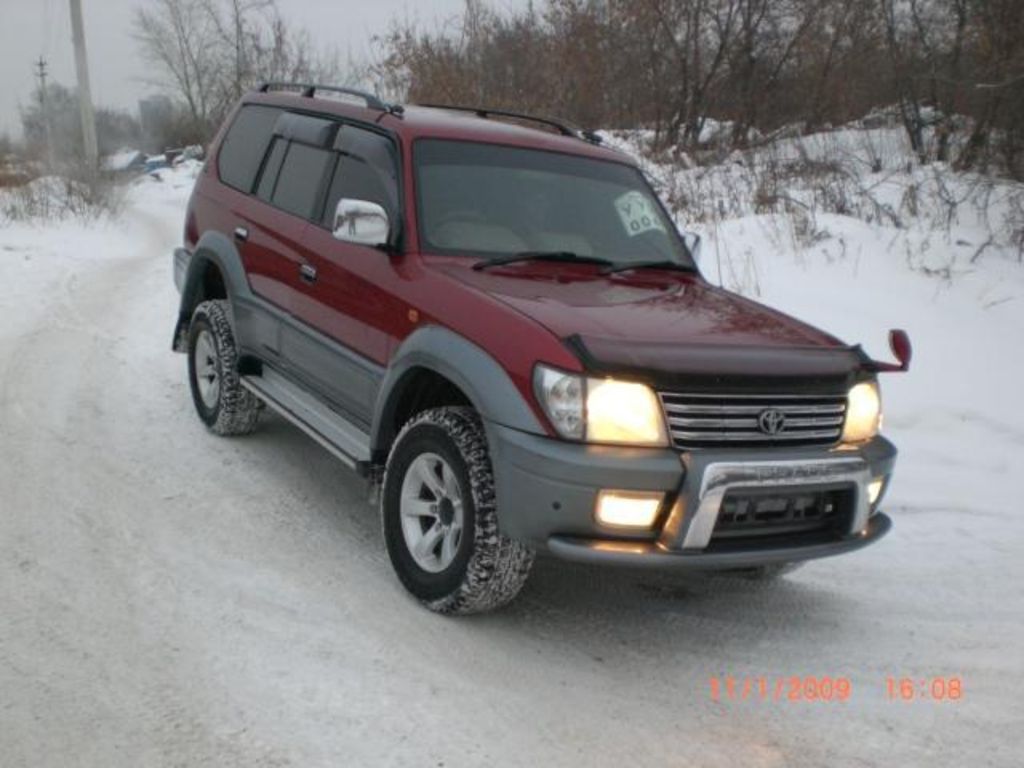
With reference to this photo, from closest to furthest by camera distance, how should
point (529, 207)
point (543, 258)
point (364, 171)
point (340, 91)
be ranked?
point (543, 258), point (529, 207), point (364, 171), point (340, 91)

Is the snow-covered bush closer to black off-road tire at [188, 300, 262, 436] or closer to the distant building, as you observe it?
black off-road tire at [188, 300, 262, 436]

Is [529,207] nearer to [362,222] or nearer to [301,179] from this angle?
[362,222]

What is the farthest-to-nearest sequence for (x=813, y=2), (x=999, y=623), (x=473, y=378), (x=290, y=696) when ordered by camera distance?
1. (x=813, y=2)
2. (x=999, y=623)
3. (x=473, y=378)
4. (x=290, y=696)

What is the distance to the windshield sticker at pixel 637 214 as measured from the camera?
486cm

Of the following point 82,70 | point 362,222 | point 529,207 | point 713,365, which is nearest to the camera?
point 713,365

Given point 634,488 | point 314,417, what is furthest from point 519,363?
point 314,417

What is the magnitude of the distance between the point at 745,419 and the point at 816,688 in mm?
982

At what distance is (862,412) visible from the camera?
148 inches

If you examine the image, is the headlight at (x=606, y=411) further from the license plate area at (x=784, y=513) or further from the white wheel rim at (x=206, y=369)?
the white wheel rim at (x=206, y=369)

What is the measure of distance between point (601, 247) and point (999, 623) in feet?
7.66

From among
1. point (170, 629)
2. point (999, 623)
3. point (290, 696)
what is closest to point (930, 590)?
point (999, 623)

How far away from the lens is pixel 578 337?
3.32 metres

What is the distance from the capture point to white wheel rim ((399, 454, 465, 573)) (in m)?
3.68

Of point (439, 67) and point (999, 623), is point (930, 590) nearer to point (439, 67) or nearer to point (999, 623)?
point (999, 623)
